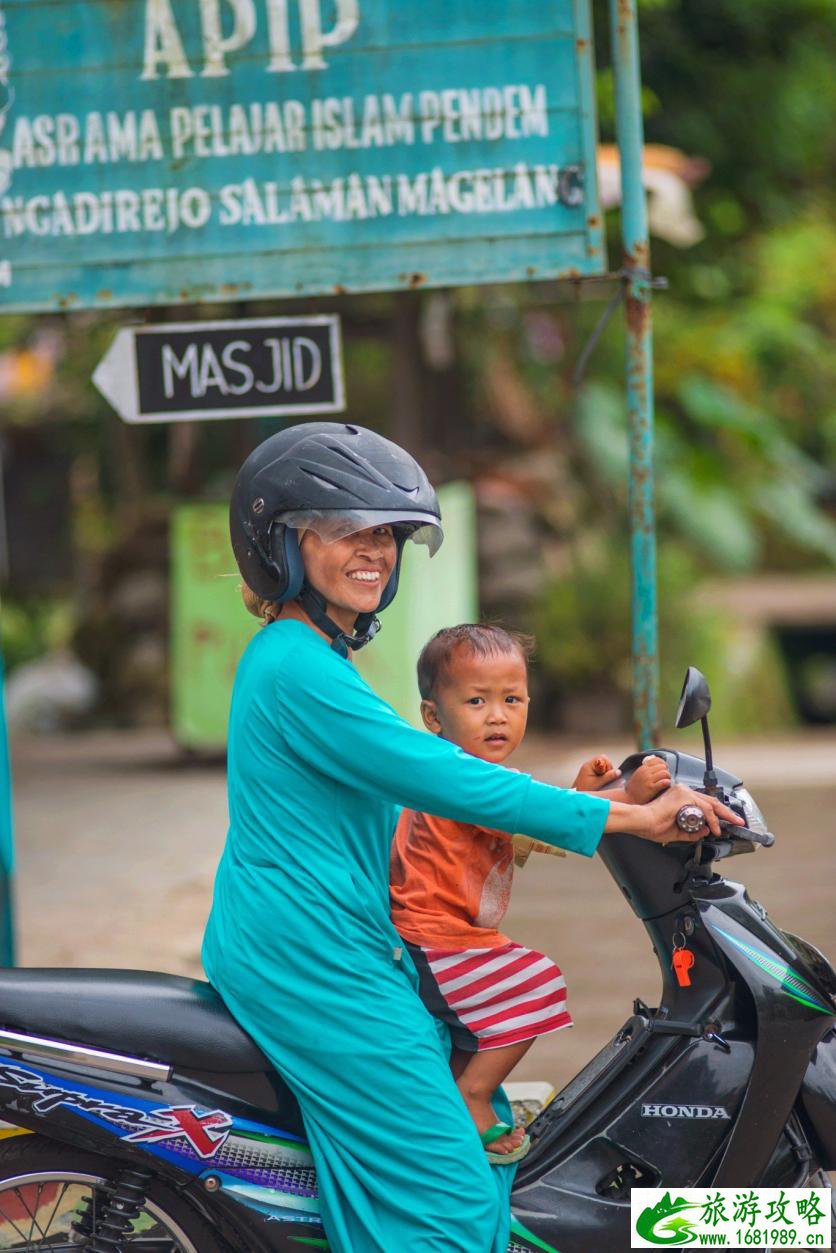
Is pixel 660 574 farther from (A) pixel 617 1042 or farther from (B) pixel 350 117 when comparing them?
(A) pixel 617 1042

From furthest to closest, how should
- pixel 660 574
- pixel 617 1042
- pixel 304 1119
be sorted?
pixel 660 574 → pixel 617 1042 → pixel 304 1119

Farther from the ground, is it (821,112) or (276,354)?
(821,112)

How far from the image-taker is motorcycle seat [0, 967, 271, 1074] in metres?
2.69

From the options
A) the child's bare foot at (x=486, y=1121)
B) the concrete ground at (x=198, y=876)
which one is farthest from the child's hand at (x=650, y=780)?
the concrete ground at (x=198, y=876)

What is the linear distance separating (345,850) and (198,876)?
15.0ft

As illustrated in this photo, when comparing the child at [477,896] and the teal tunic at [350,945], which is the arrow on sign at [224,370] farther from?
the teal tunic at [350,945]

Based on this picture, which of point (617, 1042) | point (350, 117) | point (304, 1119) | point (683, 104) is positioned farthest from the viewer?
point (683, 104)

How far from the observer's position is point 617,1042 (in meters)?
2.98

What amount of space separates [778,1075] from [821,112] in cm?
989

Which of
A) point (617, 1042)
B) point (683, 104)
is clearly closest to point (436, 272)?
point (617, 1042)

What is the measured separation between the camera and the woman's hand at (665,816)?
8.66 ft

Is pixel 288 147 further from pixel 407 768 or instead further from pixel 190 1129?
pixel 190 1129

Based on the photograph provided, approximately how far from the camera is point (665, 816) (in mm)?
2652

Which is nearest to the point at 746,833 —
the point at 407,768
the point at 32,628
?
the point at 407,768
